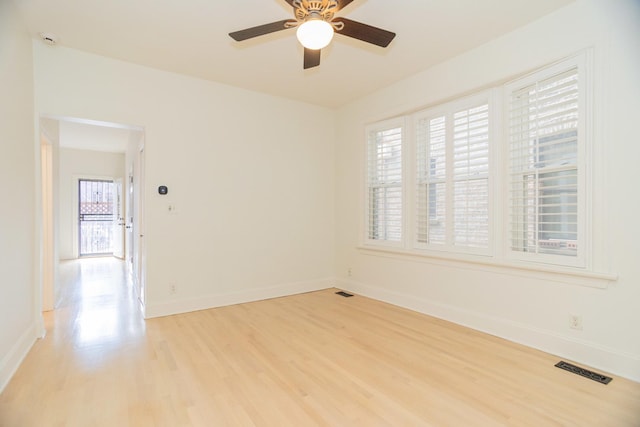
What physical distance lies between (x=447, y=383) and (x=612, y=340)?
1.29m

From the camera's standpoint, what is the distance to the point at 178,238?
3.84 metres

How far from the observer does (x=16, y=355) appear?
2455mm

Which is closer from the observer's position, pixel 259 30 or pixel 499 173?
pixel 259 30

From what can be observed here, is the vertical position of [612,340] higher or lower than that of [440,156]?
lower

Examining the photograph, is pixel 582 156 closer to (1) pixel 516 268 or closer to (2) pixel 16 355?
(1) pixel 516 268

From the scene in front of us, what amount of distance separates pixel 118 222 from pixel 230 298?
19.8ft

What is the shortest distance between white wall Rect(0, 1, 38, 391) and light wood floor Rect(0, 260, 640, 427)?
258 millimetres

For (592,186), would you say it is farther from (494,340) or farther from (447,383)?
(447,383)

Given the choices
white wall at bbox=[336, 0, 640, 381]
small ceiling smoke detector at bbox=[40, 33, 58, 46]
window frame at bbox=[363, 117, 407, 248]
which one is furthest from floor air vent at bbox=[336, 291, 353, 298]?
small ceiling smoke detector at bbox=[40, 33, 58, 46]

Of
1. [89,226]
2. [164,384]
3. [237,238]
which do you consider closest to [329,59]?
[237,238]

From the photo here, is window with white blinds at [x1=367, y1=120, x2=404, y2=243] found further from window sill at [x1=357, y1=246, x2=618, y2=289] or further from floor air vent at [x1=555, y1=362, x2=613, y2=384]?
floor air vent at [x1=555, y1=362, x2=613, y2=384]

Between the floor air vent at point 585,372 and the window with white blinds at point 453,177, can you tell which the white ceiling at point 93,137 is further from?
the floor air vent at point 585,372

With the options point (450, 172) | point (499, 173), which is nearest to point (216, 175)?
point (450, 172)

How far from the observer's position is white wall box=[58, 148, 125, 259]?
8.25 meters
